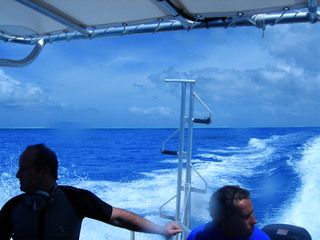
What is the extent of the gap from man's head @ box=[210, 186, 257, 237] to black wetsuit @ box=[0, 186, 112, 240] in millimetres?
365

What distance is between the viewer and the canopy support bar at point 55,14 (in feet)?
5.22

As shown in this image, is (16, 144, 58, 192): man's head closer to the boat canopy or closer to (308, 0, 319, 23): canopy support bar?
the boat canopy

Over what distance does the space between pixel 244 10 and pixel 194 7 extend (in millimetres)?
227

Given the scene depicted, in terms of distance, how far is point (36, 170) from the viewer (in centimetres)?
106

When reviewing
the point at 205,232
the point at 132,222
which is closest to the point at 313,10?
the point at 205,232

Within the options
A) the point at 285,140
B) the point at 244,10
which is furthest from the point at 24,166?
the point at 285,140

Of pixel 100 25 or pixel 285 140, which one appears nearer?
pixel 100 25

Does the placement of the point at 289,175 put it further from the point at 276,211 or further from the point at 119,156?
the point at 119,156

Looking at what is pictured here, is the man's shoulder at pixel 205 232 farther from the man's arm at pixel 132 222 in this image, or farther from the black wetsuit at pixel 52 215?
the black wetsuit at pixel 52 215

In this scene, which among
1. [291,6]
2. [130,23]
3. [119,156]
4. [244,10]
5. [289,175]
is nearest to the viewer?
[291,6]

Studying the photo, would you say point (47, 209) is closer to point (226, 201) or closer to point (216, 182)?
point (226, 201)

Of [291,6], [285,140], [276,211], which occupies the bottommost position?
[276,211]

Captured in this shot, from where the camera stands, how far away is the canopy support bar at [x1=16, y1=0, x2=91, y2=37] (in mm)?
1590

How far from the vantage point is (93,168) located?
12.2 m
